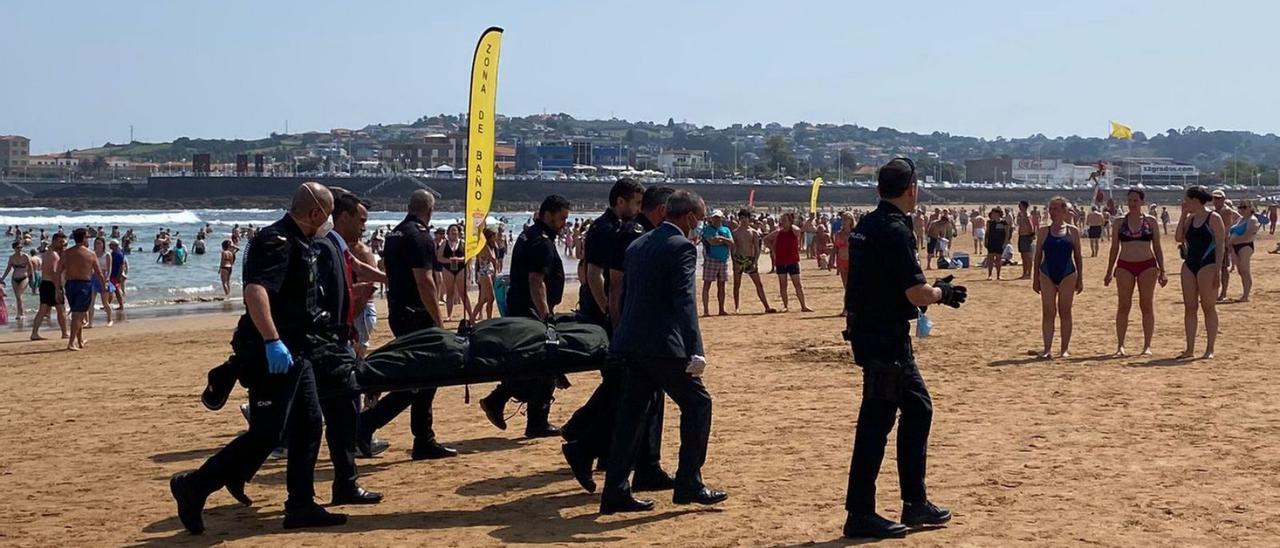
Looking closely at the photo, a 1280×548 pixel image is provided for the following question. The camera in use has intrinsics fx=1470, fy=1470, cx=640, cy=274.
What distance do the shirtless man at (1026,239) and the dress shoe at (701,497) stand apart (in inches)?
763

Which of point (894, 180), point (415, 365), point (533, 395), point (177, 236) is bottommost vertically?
point (177, 236)

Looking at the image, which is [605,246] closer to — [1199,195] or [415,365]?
[415,365]

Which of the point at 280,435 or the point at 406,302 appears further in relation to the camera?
the point at 406,302

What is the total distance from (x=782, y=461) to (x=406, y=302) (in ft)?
7.54

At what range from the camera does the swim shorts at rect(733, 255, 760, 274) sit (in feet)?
63.3

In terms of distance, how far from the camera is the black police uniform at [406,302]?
8258 millimetres

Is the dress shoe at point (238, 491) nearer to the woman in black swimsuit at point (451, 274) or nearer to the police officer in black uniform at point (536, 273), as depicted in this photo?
the police officer in black uniform at point (536, 273)

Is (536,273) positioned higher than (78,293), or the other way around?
(536,273)

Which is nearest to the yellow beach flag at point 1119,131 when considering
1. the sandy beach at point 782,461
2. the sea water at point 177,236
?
the sea water at point 177,236

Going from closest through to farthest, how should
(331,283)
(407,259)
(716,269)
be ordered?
(331,283) < (407,259) < (716,269)

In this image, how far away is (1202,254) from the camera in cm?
1206

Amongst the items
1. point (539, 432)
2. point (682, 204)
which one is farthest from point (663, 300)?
point (539, 432)

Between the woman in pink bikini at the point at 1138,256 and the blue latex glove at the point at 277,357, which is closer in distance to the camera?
the blue latex glove at the point at 277,357

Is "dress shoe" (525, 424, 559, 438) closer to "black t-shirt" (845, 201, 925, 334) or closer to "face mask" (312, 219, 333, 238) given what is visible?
"face mask" (312, 219, 333, 238)
